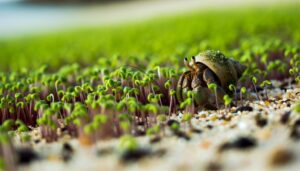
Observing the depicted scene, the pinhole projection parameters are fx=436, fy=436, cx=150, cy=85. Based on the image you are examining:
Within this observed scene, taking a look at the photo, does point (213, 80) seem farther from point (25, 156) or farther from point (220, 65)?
point (25, 156)

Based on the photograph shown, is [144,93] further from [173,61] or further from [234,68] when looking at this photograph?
[173,61]

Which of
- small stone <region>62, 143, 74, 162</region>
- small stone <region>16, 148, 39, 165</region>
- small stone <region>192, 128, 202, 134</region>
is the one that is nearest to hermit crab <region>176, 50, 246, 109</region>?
small stone <region>192, 128, 202, 134</region>

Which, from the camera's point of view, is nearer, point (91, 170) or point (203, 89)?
point (91, 170)

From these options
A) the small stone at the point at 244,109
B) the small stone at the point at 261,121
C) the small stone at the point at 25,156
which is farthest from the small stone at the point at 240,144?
the small stone at the point at 25,156

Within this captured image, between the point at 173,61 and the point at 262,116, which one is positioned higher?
the point at 173,61

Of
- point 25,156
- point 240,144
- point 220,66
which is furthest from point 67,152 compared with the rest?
point 220,66

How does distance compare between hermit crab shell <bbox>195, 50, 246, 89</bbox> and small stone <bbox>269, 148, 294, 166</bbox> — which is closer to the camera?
small stone <bbox>269, 148, 294, 166</bbox>

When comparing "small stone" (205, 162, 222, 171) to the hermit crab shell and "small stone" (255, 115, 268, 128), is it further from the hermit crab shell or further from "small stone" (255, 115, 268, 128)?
the hermit crab shell

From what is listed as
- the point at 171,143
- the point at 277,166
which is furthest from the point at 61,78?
the point at 277,166
